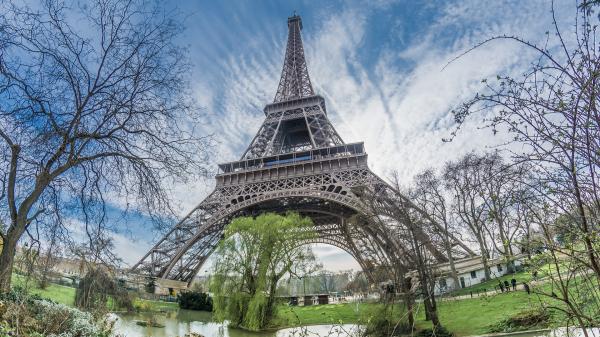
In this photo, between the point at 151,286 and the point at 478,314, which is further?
the point at 151,286

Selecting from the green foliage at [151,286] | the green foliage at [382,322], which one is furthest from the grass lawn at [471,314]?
the green foliage at [151,286]

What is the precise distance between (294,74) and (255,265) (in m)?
33.9

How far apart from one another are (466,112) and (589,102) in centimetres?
75

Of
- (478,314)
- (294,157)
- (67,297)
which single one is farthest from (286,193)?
(478,314)

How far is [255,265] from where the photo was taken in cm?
1930

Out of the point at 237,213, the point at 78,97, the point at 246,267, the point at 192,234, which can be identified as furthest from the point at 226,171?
the point at 78,97

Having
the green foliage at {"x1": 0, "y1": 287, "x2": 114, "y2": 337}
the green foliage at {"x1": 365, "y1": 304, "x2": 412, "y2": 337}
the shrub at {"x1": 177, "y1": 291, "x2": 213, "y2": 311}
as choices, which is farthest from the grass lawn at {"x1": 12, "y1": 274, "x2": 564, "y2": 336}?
the shrub at {"x1": 177, "y1": 291, "x2": 213, "y2": 311}

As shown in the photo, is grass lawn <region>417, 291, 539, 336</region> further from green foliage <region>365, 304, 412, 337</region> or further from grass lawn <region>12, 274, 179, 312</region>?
grass lawn <region>12, 274, 179, 312</region>

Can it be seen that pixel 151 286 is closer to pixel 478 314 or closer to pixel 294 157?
pixel 294 157

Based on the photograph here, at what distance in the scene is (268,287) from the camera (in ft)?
60.2

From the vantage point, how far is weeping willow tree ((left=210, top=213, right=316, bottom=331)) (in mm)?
17812

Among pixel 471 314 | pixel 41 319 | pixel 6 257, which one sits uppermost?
pixel 6 257

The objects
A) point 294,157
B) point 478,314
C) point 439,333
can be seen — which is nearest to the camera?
point 439,333

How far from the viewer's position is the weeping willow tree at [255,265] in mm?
17812
